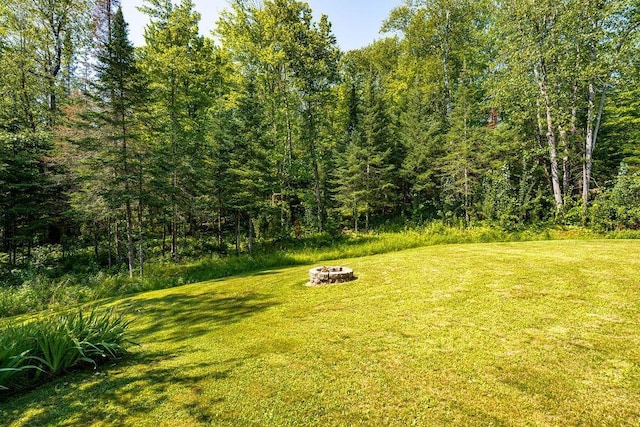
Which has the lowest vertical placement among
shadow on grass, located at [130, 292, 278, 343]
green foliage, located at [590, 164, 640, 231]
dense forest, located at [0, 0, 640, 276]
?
shadow on grass, located at [130, 292, 278, 343]

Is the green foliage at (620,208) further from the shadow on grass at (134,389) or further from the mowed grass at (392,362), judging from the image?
the shadow on grass at (134,389)

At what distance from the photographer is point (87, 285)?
8820 mm

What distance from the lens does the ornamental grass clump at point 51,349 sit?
3.02 m

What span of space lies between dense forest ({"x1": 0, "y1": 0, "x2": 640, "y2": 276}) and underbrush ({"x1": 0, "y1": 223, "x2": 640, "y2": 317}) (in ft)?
3.12

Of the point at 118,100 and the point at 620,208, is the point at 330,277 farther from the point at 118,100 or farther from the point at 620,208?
the point at 620,208

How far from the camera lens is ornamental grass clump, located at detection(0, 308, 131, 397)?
3.02m

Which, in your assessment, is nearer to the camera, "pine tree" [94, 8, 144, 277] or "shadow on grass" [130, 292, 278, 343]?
"shadow on grass" [130, 292, 278, 343]

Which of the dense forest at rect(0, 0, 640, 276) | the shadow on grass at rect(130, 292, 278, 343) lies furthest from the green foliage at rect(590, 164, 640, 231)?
the shadow on grass at rect(130, 292, 278, 343)

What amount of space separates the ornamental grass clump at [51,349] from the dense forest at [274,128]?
6870mm

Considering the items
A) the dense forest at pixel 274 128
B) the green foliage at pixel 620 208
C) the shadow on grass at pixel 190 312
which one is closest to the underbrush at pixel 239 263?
the green foliage at pixel 620 208

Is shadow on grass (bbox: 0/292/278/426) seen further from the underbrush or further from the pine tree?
the pine tree

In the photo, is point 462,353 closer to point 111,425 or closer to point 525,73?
point 111,425

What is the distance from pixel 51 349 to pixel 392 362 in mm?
3817

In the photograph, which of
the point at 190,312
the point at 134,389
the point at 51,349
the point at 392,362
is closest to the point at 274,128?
the point at 190,312
